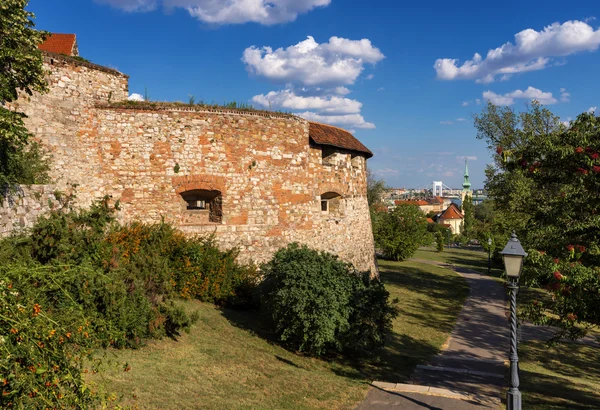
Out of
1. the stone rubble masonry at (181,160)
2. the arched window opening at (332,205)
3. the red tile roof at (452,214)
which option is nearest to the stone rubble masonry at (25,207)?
the stone rubble masonry at (181,160)

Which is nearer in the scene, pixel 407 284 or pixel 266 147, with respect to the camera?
pixel 266 147

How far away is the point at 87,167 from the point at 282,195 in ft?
19.3

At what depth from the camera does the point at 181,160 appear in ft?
42.1

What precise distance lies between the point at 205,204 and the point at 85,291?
667 cm

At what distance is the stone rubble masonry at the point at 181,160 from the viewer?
11.3 meters

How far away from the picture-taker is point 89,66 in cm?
1169

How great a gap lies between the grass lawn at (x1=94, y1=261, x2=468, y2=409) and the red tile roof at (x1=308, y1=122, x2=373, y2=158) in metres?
→ 6.65

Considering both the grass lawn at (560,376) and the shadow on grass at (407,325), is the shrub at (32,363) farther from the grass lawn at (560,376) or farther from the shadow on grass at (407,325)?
the grass lawn at (560,376)

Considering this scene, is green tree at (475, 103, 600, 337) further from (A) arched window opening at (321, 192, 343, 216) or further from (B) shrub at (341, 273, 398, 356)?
(A) arched window opening at (321, 192, 343, 216)

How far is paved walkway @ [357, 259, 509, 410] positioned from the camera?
810 centimetres

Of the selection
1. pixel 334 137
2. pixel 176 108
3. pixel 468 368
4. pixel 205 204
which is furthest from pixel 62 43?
pixel 468 368

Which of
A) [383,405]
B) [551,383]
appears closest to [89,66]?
[383,405]

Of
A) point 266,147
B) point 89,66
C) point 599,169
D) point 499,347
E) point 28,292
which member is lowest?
point 499,347

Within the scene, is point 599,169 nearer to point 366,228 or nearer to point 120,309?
point 120,309
